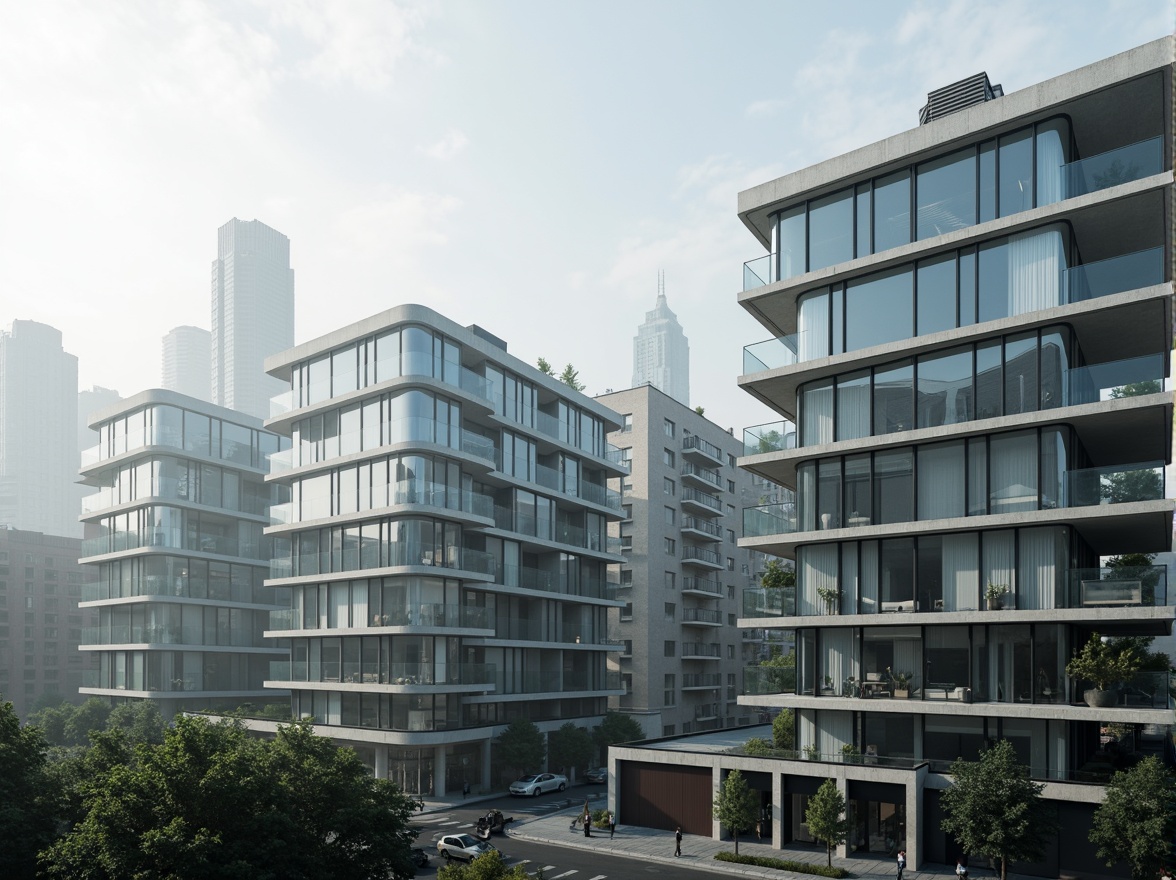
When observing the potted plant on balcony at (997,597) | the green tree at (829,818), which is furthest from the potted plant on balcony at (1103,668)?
the green tree at (829,818)

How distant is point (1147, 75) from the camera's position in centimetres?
3192

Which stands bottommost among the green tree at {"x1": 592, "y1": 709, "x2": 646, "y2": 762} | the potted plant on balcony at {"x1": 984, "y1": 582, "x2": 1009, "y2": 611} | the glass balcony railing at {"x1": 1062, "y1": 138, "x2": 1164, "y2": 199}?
the green tree at {"x1": 592, "y1": 709, "x2": 646, "y2": 762}

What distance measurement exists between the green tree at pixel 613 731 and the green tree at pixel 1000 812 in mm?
33639

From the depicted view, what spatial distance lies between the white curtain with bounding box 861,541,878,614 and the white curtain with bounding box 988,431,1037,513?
4.83 meters

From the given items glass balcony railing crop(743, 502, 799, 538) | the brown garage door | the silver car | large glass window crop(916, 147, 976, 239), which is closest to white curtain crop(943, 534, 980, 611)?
glass balcony railing crop(743, 502, 799, 538)

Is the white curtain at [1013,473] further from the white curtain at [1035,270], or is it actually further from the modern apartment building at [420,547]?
the modern apartment building at [420,547]

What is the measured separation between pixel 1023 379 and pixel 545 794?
35.3 metres

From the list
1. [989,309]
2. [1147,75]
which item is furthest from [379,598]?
[1147,75]

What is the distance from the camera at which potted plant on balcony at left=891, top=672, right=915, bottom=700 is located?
3559 centimetres

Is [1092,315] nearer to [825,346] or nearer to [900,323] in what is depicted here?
[900,323]

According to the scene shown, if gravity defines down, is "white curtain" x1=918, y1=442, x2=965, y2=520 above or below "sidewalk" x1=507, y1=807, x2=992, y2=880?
above

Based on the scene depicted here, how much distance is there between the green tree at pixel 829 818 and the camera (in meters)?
34.2

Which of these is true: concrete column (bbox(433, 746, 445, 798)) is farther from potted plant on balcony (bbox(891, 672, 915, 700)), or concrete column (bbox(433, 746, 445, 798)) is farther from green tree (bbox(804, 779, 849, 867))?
potted plant on balcony (bbox(891, 672, 915, 700))

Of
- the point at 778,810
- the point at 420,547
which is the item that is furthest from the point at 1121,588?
the point at 420,547
